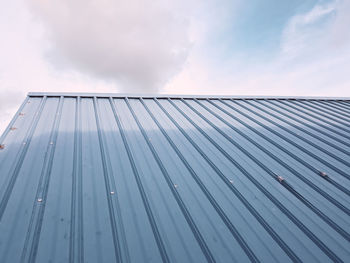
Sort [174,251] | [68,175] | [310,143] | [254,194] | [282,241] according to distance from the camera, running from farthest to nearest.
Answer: [310,143] < [254,194] < [68,175] < [282,241] < [174,251]

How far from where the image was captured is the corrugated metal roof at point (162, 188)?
1783mm

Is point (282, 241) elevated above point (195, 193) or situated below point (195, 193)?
below

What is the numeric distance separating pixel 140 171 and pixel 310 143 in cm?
386

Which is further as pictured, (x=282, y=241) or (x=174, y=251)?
(x=282, y=241)

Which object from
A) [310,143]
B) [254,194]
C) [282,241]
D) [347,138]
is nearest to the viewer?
[282,241]

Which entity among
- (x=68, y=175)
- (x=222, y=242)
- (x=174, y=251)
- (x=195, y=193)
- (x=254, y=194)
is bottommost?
A: (x=222, y=242)

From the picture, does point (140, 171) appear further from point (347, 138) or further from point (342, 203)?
point (347, 138)

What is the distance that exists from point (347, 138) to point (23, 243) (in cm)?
641

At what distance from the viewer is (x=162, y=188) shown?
2.49 m

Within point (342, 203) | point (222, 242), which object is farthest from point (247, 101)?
point (222, 242)

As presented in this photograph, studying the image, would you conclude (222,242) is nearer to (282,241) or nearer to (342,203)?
(282,241)

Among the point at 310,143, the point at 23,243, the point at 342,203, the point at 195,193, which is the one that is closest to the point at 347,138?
the point at 310,143

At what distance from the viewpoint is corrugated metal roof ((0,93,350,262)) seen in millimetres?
1783

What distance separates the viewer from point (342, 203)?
279 centimetres
